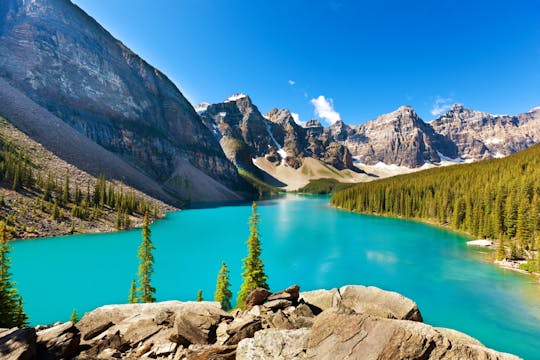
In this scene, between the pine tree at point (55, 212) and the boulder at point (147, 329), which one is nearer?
the boulder at point (147, 329)

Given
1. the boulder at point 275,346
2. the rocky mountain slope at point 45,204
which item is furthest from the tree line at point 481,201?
the rocky mountain slope at point 45,204

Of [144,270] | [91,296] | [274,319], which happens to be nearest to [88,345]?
[274,319]

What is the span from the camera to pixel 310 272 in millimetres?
35562

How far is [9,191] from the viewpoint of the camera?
2304 inches

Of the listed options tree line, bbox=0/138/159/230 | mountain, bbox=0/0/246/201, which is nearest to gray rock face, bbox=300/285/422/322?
tree line, bbox=0/138/159/230

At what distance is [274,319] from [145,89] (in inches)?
8326

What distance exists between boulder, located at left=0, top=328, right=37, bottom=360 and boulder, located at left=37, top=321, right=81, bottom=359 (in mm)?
531

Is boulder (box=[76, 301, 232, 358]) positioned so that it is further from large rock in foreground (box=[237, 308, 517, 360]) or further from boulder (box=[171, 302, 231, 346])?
large rock in foreground (box=[237, 308, 517, 360])

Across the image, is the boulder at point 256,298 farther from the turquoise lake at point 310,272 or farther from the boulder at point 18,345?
the turquoise lake at point 310,272

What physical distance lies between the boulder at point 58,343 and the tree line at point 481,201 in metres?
48.8

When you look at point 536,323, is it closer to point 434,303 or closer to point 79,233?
point 434,303

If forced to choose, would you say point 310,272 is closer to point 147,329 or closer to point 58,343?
point 147,329

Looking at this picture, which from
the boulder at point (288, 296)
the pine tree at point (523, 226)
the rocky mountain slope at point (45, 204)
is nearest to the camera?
the boulder at point (288, 296)

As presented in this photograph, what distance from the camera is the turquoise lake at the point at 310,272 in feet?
78.4
